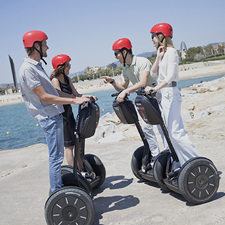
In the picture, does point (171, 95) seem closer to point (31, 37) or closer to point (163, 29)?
point (163, 29)

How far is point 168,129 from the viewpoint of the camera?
3.35 metres

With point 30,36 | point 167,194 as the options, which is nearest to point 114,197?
point 167,194

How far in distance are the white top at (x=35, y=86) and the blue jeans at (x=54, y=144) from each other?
7 centimetres

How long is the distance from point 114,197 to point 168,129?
1.19 metres

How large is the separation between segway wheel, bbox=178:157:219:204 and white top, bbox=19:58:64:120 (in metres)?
1.52

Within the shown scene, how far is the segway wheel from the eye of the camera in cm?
305

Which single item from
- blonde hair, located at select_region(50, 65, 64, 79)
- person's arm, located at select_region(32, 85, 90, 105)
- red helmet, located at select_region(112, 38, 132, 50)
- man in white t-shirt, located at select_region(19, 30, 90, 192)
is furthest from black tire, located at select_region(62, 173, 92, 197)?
red helmet, located at select_region(112, 38, 132, 50)

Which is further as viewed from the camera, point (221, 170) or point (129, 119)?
point (221, 170)

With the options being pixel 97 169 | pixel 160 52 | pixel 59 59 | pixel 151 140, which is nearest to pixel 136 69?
pixel 160 52

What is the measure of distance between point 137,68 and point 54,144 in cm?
166

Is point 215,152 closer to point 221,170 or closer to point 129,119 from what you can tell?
point 221,170

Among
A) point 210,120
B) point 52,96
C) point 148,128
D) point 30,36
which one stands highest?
point 30,36

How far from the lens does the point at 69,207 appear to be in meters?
2.80

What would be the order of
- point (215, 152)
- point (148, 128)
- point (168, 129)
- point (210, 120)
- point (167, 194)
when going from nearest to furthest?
Result: point (168, 129) → point (167, 194) → point (148, 128) → point (215, 152) → point (210, 120)
